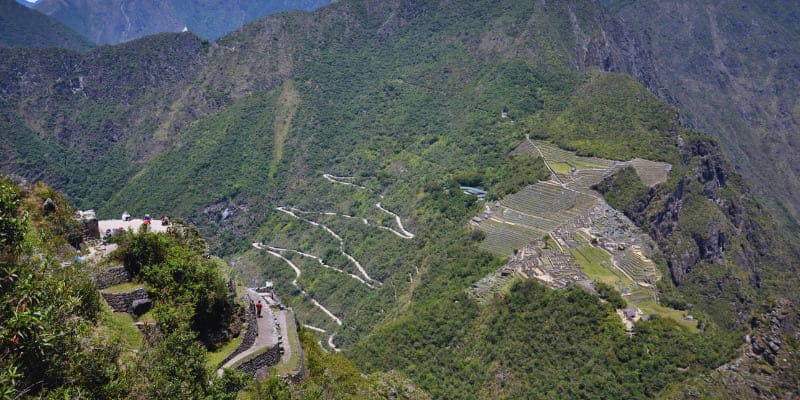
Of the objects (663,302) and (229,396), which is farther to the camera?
(663,302)

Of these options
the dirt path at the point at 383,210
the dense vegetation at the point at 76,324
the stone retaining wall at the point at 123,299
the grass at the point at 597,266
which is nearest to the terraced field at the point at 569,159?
the dirt path at the point at 383,210

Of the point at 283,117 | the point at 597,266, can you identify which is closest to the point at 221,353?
the point at 597,266

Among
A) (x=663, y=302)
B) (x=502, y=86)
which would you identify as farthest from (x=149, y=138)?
(x=663, y=302)

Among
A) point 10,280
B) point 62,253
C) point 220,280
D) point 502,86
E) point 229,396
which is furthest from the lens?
point 502,86

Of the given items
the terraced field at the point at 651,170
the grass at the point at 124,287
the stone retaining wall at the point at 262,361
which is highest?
the grass at the point at 124,287

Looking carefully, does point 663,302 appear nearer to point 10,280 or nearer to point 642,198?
point 642,198

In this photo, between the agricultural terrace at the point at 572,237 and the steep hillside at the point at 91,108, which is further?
the steep hillside at the point at 91,108

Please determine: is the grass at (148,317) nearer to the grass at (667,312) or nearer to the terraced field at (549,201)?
the grass at (667,312)

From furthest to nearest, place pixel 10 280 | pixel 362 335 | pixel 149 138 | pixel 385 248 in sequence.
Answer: pixel 149 138 → pixel 385 248 → pixel 362 335 → pixel 10 280
